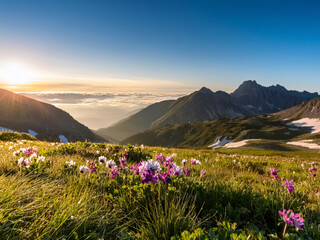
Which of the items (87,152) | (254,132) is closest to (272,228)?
(87,152)

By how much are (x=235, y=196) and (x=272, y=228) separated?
2.64ft

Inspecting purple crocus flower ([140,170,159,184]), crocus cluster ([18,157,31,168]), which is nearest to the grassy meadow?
purple crocus flower ([140,170,159,184])

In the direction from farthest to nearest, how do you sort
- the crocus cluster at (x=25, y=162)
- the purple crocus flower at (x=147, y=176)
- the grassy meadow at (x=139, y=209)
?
1. the crocus cluster at (x=25, y=162)
2. the purple crocus flower at (x=147, y=176)
3. the grassy meadow at (x=139, y=209)

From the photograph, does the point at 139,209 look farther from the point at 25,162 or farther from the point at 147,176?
the point at 25,162

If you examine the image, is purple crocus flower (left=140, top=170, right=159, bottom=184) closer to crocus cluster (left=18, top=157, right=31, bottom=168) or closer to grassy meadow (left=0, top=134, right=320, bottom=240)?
grassy meadow (left=0, top=134, right=320, bottom=240)

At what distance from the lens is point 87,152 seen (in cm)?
877

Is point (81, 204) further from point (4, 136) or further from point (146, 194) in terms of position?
point (4, 136)

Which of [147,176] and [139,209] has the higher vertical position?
[147,176]

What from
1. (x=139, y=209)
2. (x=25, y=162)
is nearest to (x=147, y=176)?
(x=139, y=209)

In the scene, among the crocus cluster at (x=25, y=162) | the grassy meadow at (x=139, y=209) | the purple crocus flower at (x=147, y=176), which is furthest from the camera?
the crocus cluster at (x=25, y=162)

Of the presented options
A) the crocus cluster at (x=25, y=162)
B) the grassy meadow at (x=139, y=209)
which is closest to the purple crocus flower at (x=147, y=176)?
the grassy meadow at (x=139, y=209)

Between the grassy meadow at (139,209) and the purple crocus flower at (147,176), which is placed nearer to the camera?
the grassy meadow at (139,209)

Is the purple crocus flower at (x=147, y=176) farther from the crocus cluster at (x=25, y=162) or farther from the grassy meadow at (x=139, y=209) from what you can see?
the crocus cluster at (x=25, y=162)

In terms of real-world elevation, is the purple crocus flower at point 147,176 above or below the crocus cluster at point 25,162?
above
